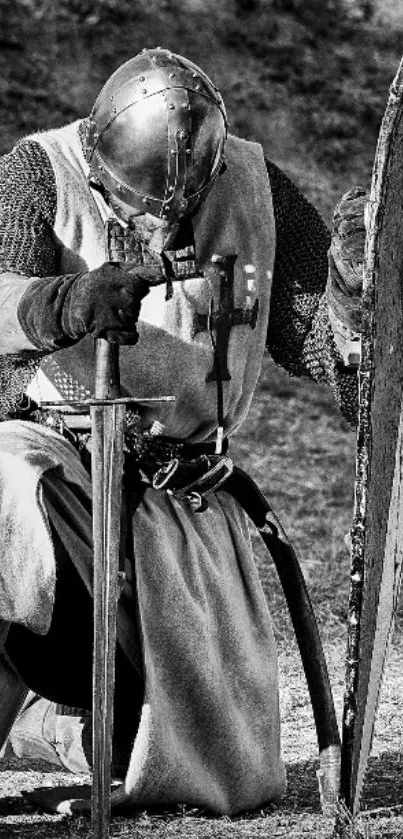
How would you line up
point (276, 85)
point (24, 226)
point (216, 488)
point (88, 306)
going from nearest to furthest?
point (88, 306), point (24, 226), point (216, 488), point (276, 85)

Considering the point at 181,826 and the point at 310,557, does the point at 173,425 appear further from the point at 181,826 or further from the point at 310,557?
the point at 310,557

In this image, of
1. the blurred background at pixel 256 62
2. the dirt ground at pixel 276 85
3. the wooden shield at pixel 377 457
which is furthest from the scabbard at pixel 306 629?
the blurred background at pixel 256 62

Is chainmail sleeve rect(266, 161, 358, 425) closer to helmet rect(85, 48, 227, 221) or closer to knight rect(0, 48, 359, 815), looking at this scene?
knight rect(0, 48, 359, 815)

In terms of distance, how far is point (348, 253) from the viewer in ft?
16.3

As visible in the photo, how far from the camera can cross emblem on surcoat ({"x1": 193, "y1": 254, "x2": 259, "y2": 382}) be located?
5.36 meters

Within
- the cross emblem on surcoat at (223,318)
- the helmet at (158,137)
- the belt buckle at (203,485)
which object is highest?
the helmet at (158,137)

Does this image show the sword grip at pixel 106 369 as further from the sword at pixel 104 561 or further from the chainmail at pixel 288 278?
the chainmail at pixel 288 278

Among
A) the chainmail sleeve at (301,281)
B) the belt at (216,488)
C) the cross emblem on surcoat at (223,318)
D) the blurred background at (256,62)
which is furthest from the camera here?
the blurred background at (256,62)

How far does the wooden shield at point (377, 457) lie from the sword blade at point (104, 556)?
58 cm

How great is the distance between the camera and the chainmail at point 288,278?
5258 millimetres

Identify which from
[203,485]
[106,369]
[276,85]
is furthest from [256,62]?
[106,369]

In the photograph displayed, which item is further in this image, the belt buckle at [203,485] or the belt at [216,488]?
the belt buckle at [203,485]

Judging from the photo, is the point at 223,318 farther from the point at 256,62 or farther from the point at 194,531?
the point at 256,62

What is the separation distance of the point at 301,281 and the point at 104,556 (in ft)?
4.73
